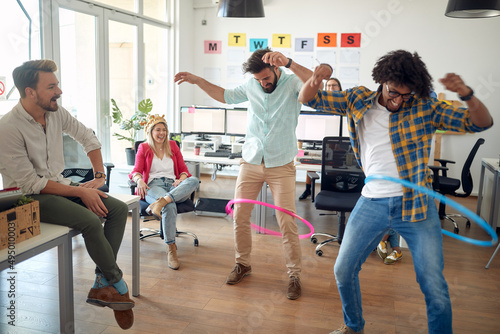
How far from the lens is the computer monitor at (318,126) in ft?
16.3

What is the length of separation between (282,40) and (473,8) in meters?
3.34

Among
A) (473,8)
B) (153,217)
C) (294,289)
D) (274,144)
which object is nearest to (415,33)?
(473,8)

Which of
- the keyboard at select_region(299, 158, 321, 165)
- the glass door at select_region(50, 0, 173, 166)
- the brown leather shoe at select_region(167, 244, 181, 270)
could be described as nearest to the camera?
the brown leather shoe at select_region(167, 244, 181, 270)

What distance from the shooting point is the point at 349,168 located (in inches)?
159

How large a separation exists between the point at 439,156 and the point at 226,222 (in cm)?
335

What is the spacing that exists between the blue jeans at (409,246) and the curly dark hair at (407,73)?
1.66 ft

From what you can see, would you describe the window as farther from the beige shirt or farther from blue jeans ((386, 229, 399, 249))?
blue jeans ((386, 229, 399, 249))

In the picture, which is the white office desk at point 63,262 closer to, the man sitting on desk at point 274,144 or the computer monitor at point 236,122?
the man sitting on desk at point 274,144

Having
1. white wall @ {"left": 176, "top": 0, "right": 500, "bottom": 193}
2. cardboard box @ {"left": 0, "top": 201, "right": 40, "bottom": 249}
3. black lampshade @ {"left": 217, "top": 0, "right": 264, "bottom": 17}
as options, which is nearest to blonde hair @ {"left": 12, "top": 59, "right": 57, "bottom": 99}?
cardboard box @ {"left": 0, "top": 201, "right": 40, "bottom": 249}

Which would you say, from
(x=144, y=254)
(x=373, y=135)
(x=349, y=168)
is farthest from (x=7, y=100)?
(x=373, y=135)

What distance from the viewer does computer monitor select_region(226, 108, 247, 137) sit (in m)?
5.31

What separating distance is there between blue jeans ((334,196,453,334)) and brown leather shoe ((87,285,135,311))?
1.17 m

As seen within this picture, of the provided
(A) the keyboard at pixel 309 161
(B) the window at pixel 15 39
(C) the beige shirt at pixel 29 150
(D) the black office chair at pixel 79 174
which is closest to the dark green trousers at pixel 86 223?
(C) the beige shirt at pixel 29 150

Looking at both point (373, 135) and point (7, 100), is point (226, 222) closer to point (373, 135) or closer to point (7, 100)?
point (7, 100)
